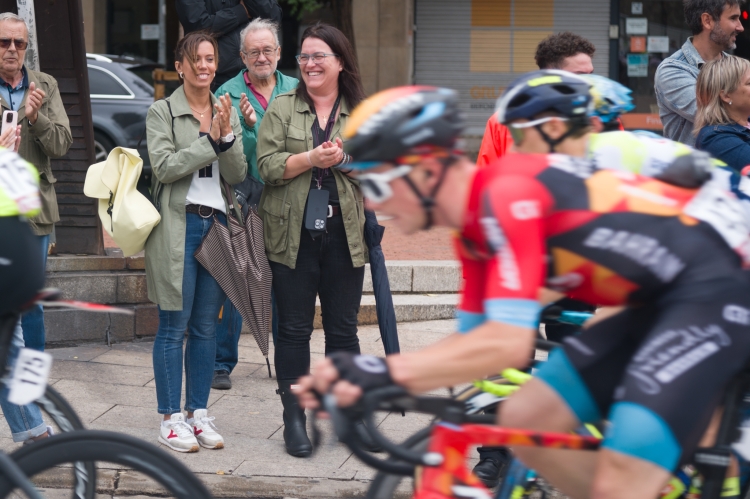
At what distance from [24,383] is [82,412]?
2714 mm

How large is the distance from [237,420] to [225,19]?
2.91m

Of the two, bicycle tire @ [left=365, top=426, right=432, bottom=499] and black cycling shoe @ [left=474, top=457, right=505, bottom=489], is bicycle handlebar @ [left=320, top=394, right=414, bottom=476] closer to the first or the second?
bicycle tire @ [left=365, top=426, right=432, bottom=499]

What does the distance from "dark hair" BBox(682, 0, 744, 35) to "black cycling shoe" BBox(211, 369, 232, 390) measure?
3667 millimetres

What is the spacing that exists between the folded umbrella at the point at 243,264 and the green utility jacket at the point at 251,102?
1.45 ft

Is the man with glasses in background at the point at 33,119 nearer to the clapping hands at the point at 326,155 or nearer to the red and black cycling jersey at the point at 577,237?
the clapping hands at the point at 326,155

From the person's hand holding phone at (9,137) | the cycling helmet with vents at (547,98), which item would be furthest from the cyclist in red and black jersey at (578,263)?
the person's hand holding phone at (9,137)

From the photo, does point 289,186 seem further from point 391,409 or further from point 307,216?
point 391,409

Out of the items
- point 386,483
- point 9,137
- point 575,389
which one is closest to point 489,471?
point 386,483

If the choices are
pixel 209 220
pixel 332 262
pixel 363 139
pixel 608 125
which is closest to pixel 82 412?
pixel 209 220

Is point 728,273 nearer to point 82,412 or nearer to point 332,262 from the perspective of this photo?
point 332,262

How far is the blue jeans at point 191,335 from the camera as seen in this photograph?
17.2ft

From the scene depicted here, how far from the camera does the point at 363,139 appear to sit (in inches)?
102

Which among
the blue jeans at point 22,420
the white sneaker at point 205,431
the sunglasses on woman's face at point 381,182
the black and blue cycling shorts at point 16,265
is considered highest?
the sunglasses on woman's face at point 381,182

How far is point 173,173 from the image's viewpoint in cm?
514
